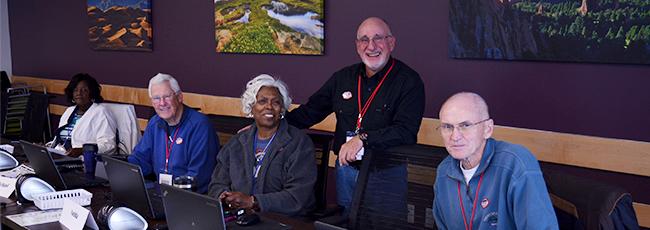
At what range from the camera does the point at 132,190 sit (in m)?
2.68

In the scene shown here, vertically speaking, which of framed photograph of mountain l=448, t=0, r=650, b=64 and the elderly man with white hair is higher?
framed photograph of mountain l=448, t=0, r=650, b=64

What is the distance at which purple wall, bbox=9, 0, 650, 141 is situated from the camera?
364 centimetres

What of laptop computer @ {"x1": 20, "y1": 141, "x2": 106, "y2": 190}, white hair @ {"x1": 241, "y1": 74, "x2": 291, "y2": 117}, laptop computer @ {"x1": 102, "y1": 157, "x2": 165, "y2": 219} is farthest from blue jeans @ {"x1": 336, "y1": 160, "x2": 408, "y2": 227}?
laptop computer @ {"x1": 20, "y1": 141, "x2": 106, "y2": 190}

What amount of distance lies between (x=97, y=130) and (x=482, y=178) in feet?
10.00

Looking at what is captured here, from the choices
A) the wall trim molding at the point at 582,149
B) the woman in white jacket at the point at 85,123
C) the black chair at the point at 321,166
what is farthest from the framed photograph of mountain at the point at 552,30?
the woman in white jacket at the point at 85,123

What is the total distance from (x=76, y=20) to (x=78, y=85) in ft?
11.5

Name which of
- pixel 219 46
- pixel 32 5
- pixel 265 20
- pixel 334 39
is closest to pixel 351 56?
pixel 334 39

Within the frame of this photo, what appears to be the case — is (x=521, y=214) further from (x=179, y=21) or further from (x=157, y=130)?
(x=179, y=21)

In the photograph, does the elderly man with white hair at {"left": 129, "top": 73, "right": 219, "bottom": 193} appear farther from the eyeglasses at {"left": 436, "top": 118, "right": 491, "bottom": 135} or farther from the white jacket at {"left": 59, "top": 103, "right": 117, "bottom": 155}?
the eyeglasses at {"left": 436, "top": 118, "right": 491, "bottom": 135}

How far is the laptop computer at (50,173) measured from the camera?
315 cm

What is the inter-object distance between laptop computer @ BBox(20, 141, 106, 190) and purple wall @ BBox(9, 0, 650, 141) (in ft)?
7.14

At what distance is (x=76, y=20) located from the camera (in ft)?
26.5

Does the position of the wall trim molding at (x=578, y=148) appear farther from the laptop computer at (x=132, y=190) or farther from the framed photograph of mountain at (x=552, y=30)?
the laptop computer at (x=132, y=190)

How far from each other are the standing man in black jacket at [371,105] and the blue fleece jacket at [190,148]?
0.44 metres
